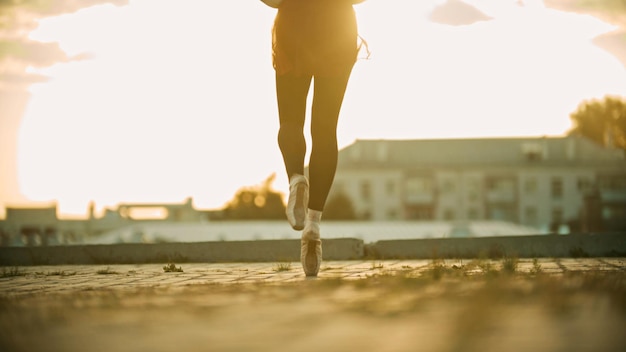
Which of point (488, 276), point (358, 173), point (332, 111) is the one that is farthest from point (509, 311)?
point (358, 173)

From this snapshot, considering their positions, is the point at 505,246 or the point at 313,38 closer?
the point at 313,38

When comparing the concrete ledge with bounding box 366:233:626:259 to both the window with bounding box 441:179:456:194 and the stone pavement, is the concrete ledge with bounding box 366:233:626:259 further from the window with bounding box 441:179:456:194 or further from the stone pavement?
the window with bounding box 441:179:456:194

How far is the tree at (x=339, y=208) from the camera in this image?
292 ft

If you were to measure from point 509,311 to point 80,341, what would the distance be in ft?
3.23

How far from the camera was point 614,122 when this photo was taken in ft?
306

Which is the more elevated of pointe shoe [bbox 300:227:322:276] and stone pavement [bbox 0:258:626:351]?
pointe shoe [bbox 300:227:322:276]

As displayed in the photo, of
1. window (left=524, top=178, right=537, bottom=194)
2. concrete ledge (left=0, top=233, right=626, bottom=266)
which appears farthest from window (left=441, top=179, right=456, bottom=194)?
concrete ledge (left=0, top=233, right=626, bottom=266)

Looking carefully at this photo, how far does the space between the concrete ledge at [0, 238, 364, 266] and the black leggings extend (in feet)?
6.70

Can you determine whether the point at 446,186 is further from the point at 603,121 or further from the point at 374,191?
the point at 603,121

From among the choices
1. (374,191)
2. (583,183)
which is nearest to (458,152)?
(374,191)

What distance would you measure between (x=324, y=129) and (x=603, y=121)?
9414 cm

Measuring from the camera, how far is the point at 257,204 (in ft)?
367

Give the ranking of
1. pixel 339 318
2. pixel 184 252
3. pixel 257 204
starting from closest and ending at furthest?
1. pixel 339 318
2. pixel 184 252
3. pixel 257 204

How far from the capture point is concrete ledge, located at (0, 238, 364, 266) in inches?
279
